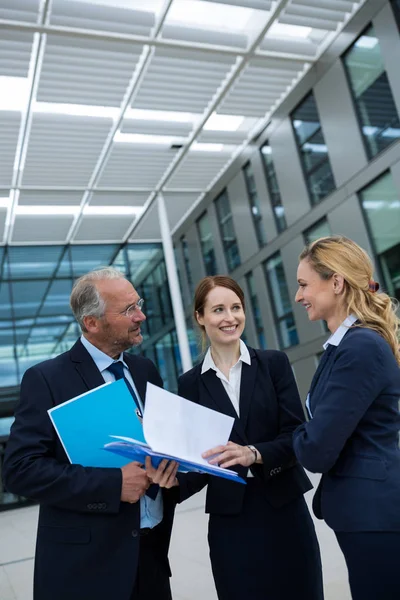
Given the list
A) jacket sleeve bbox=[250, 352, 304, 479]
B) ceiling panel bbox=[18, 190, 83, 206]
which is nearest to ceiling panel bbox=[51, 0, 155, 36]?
ceiling panel bbox=[18, 190, 83, 206]

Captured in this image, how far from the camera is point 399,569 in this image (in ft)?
5.67

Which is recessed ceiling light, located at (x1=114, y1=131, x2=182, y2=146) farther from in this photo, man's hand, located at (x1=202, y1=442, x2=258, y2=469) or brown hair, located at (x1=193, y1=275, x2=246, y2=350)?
man's hand, located at (x1=202, y1=442, x2=258, y2=469)

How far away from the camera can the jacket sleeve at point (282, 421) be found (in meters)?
2.24

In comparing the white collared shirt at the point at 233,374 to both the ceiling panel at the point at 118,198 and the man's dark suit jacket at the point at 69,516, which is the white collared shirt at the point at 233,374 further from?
the ceiling panel at the point at 118,198

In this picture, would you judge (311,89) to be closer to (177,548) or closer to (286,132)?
(286,132)

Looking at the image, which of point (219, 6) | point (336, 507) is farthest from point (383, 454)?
point (219, 6)

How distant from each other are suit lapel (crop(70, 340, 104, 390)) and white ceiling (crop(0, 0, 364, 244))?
8848mm

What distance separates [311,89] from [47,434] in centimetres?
1290

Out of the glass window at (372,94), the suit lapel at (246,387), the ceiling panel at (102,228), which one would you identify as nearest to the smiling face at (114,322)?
the suit lapel at (246,387)

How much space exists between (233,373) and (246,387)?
0.41 feet

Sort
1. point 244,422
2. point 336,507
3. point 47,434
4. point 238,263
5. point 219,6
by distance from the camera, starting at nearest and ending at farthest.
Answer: point 336,507 → point 47,434 → point 244,422 → point 219,6 → point 238,263

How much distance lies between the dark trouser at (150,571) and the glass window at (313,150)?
38.7ft

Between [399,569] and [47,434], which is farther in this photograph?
[47,434]

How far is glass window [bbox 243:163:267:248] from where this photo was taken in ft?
53.8
